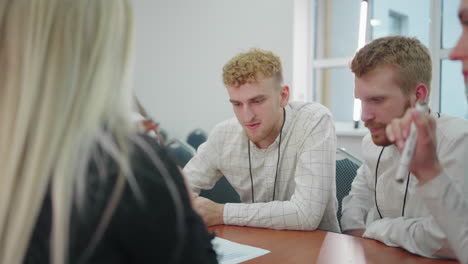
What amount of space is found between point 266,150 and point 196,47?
3296 millimetres

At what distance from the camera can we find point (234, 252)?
1212 millimetres

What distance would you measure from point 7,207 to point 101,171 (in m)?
0.14

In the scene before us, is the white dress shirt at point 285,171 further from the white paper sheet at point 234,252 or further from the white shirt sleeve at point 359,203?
the white paper sheet at point 234,252

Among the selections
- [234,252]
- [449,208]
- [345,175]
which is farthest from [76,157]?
[345,175]

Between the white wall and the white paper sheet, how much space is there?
299 centimetres

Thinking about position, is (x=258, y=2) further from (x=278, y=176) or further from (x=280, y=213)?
(x=280, y=213)

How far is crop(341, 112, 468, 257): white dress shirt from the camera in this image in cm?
119

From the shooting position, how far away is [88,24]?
0.60 meters

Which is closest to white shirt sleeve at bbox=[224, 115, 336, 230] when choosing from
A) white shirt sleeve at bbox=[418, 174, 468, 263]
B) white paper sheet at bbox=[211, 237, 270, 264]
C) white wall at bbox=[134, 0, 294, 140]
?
white paper sheet at bbox=[211, 237, 270, 264]

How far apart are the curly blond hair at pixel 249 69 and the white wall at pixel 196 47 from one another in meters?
2.14

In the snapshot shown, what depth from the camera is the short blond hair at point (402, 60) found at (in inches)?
60.0

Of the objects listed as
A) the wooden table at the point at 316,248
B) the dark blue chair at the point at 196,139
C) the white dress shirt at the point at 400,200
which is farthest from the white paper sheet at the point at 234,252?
the dark blue chair at the point at 196,139

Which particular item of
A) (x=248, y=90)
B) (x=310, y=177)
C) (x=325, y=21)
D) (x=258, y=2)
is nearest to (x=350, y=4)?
(x=325, y=21)

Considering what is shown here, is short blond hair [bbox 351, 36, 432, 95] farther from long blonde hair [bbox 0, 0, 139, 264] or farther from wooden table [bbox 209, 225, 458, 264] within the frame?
long blonde hair [bbox 0, 0, 139, 264]
